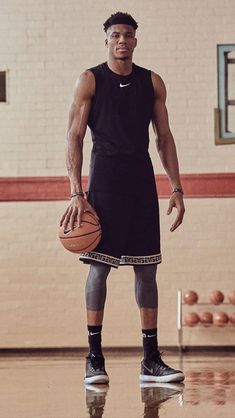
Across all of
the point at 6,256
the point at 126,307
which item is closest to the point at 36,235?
the point at 6,256

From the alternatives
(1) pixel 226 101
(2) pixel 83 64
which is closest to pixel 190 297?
(1) pixel 226 101

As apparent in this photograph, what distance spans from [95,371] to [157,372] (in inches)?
11.7

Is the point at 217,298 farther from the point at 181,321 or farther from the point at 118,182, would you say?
the point at 118,182

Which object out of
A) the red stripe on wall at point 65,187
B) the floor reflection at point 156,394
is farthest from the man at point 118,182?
the red stripe on wall at point 65,187

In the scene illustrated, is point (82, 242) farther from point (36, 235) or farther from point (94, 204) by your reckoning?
point (36, 235)

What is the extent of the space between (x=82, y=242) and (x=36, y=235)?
3.32 meters

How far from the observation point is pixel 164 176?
773 cm

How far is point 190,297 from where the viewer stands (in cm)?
755

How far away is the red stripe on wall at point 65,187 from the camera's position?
25.3ft

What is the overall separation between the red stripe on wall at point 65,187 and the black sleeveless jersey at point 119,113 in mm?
2977

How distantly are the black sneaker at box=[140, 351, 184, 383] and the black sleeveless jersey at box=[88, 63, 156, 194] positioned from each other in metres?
0.81

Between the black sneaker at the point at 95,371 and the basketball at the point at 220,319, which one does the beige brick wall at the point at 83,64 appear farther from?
the black sneaker at the point at 95,371

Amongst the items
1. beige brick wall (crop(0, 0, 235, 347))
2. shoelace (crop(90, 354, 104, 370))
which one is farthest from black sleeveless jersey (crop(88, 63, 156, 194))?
beige brick wall (crop(0, 0, 235, 347))

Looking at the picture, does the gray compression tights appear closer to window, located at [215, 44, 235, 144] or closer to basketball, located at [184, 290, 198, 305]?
basketball, located at [184, 290, 198, 305]
